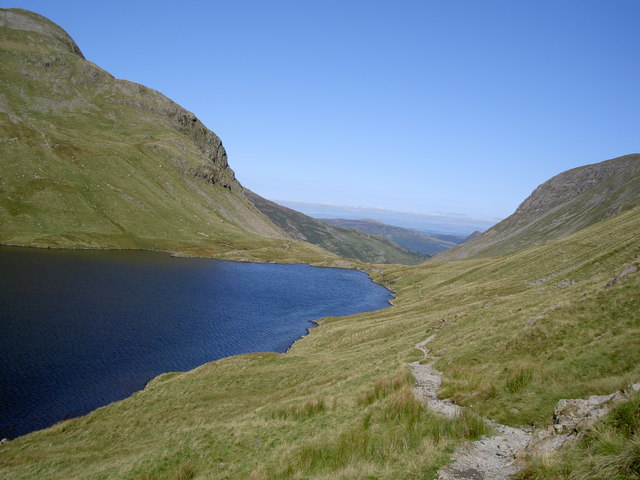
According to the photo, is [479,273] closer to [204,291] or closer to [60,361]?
[204,291]

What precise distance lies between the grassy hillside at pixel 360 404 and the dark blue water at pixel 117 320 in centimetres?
890

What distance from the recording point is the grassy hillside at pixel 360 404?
16.9 metres

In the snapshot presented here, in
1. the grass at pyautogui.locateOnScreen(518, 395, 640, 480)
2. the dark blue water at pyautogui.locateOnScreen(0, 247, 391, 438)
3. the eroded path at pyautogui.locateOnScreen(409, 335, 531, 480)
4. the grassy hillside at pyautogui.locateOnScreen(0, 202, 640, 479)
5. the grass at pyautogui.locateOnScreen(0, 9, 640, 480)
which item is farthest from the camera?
the dark blue water at pyautogui.locateOnScreen(0, 247, 391, 438)

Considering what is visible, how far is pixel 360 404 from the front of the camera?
76.8 ft

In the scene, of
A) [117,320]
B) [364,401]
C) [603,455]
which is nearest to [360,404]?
[364,401]

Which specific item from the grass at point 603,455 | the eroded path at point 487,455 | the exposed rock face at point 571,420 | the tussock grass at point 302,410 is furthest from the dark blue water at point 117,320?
the grass at point 603,455

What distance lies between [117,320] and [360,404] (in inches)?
2542

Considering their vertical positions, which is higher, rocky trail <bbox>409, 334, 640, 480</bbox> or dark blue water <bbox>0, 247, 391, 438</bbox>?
rocky trail <bbox>409, 334, 640, 480</bbox>

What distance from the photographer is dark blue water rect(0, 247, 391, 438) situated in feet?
151

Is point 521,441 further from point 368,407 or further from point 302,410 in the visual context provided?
point 302,410

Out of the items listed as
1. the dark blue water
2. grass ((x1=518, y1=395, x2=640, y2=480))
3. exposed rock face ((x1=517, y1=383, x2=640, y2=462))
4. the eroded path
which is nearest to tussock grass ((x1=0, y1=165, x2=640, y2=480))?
grass ((x1=518, y1=395, x2=640, y2=480))

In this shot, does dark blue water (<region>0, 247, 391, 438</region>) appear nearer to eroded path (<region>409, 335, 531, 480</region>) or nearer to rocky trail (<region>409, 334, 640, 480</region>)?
eroded path (<region>409, 335, 531, 480</region>)

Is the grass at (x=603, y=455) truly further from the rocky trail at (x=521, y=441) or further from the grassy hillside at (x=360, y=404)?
the grassy hillside at (x=360, y=404)

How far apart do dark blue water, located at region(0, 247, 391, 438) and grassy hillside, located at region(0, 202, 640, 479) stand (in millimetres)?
8897
